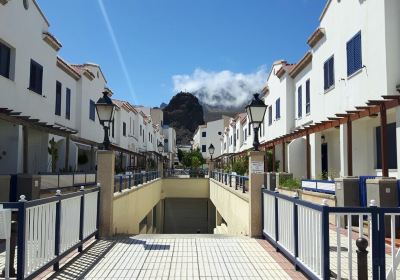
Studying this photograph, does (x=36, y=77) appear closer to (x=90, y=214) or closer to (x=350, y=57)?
(x=90, y=214)

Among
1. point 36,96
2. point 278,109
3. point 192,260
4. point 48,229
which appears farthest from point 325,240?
point 278,109

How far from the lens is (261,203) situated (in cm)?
1034

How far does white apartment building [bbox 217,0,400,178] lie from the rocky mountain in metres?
120

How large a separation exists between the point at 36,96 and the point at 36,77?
0.94 metres

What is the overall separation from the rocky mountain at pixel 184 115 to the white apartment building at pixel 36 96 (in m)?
116

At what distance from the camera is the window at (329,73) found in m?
18.2

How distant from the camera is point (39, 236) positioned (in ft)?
19.3

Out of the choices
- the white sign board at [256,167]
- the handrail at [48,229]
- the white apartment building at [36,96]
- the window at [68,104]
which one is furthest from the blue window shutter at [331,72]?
the window at [68,104]

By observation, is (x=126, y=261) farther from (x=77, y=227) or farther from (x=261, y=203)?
(x=261, y=203)

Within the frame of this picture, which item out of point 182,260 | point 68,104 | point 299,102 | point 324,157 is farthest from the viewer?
point 68,104

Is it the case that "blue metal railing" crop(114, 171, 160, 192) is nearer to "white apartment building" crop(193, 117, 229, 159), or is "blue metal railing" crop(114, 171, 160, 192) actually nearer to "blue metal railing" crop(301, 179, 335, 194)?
"blue metal railing" crop(301, 179, 335, 194)

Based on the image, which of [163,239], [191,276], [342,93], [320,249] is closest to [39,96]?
[163,239]

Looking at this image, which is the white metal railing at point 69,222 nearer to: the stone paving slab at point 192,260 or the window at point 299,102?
the stone paving slab at point 192,260

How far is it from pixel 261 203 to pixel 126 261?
13.1 feet
